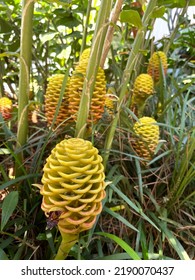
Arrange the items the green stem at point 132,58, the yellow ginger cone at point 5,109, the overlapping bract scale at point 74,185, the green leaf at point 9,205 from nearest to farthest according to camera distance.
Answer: the overlapping bract scale at point 74,185 < the green leaf at point 9,205 < the green stem at point 132,58 < the yellow ginger cone at point 5,109

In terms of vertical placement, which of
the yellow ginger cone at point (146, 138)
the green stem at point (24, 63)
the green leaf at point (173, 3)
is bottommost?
the yellow ginger cone at point (146, 138)

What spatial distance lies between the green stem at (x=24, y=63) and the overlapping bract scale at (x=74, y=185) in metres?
0.20

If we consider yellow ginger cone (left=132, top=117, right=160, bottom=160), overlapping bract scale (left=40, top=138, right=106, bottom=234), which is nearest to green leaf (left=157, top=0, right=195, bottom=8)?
yellow ginger cone (left=132, top=117, right=160, bottom=160)

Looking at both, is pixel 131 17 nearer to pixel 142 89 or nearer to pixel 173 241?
pixel 142 89

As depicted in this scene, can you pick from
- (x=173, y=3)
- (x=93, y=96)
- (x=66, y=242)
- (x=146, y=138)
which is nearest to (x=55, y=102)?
(x=93, y=96)

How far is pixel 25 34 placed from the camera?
0.53m

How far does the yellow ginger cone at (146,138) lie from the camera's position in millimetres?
655

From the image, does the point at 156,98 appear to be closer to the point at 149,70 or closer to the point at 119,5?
the point at 149,70

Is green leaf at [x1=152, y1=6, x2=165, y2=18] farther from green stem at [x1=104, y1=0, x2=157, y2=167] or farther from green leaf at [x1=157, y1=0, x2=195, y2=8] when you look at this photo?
green leaf at [x1=157, y1=0, x2=195, y2=8]

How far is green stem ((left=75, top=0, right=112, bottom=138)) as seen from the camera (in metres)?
0.49

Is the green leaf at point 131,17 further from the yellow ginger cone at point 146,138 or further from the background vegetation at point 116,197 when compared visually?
the yellow ginger cone at point 146,138

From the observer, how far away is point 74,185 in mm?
365

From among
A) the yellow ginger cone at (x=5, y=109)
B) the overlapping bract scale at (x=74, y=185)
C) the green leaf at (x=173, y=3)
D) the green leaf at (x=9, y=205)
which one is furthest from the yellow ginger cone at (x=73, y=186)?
the green leaf at (x=173, y=3)

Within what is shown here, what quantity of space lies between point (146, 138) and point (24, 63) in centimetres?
26
